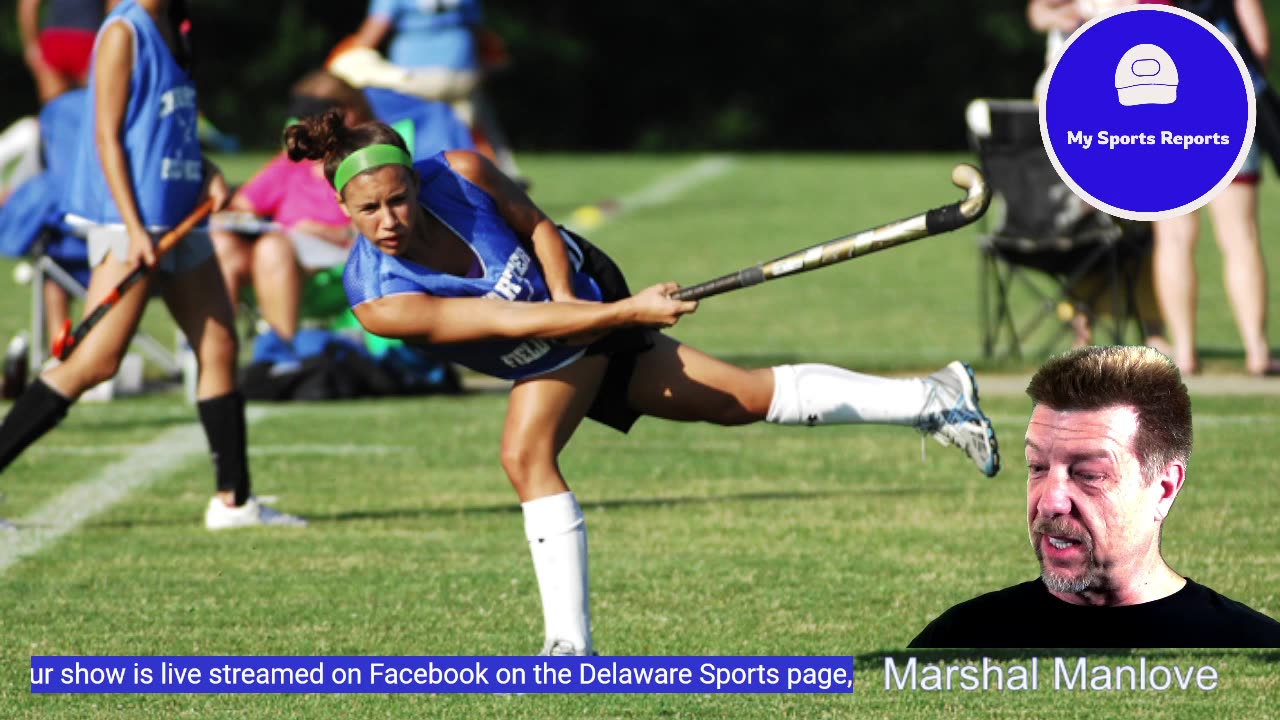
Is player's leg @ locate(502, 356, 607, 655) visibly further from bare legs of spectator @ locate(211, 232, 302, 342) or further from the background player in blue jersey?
bare legs of spectator @ locate(211, 232, 302, 342)

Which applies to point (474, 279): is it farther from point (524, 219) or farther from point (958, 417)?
point (958, 417)

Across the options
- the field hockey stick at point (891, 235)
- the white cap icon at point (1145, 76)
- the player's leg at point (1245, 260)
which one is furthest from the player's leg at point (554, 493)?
the player's leg at point (1245, 260)

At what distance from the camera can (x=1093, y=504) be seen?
2.87 metres

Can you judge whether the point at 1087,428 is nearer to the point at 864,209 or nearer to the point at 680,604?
the point at 680,604

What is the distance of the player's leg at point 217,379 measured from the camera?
711cm

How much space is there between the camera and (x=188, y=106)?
7.12 m

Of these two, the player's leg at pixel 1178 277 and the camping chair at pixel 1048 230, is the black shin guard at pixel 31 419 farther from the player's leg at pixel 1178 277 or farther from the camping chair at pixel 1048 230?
the player's leg at pixel 1178 277

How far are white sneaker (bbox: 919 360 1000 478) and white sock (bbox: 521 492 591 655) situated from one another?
1.18 metres

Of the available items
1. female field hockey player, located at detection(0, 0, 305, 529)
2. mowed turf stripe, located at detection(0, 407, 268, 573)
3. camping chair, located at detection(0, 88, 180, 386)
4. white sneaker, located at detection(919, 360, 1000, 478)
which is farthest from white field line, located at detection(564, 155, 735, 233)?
white sneaker, located at detection(919, 360, 1000, 478)

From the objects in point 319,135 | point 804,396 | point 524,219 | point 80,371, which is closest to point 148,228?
point 80,371

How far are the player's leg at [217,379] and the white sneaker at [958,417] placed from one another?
7.88ft

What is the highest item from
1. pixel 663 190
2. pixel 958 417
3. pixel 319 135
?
pixel 319 135

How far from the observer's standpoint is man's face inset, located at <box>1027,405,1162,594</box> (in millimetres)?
2865

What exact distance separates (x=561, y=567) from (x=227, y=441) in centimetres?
253
